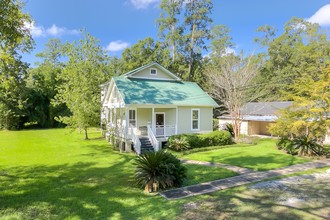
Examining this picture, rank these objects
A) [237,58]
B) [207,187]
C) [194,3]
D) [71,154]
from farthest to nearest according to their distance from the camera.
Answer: [194,3] → [237,58] → [71,154] → [207,187]

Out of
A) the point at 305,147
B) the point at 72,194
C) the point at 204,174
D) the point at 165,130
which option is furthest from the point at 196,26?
the point at 72,194

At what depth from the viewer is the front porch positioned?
16828 millimetres

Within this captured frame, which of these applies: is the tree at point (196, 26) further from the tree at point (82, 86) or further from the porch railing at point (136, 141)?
the porch railing at point (136, 141)

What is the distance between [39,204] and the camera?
22.9 ft

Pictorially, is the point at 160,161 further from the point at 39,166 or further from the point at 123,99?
the point at 123,99

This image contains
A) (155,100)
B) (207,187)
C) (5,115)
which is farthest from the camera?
(5,115)

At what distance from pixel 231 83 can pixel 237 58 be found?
13.7 ft

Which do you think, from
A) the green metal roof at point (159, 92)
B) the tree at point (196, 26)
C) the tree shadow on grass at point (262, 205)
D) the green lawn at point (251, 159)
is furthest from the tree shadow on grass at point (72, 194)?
the tree at point (196, 26)

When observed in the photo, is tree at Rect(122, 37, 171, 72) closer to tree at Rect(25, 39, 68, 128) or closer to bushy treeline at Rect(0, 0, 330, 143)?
bushy treeline at Rect(0, 0, 330, 143)

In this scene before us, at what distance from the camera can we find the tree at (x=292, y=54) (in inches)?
1377

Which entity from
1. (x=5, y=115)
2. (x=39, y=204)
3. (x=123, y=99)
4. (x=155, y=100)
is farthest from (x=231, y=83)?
(x=5, y=115)

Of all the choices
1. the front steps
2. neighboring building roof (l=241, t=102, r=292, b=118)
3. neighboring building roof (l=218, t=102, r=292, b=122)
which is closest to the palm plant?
neighboring building roof (l=218, t=102, r=292, b=122)

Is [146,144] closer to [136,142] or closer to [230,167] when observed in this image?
[136,142]

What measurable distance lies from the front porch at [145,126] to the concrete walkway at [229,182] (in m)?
7.67
